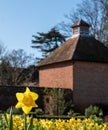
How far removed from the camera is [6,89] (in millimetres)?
31297

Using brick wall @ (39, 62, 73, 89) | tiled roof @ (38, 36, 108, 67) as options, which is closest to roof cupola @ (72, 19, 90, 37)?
tiled roof @ (38, 36, 108, 67)

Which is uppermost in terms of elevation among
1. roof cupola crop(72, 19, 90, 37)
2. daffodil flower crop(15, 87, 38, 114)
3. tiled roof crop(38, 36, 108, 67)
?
roof cupola crop(72, 19, 90, 37)

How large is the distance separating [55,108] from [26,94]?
27.3 meters

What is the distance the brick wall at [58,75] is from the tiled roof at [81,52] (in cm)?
53

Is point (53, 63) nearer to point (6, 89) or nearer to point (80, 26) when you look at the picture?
point (80, 26)

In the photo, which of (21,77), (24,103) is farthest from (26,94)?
(21,77)

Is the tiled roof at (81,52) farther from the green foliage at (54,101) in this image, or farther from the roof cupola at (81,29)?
the green foliage at (54,101)

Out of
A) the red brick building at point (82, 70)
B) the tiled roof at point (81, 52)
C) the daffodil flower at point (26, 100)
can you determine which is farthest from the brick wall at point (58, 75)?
the daffodil flower at point (26, 100)

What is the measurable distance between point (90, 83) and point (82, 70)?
1384mm

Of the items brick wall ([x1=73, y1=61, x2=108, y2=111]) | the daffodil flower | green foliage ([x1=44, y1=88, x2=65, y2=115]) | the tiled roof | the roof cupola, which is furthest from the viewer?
the roof cupola

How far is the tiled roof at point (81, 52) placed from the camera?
116ft

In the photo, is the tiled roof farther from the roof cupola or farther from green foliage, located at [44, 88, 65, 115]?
green foliage, located at [44, 88, 65, 115]

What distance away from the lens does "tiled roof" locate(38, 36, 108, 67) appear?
3528cm

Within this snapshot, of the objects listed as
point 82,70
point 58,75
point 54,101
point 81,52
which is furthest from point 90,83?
point 54,101
